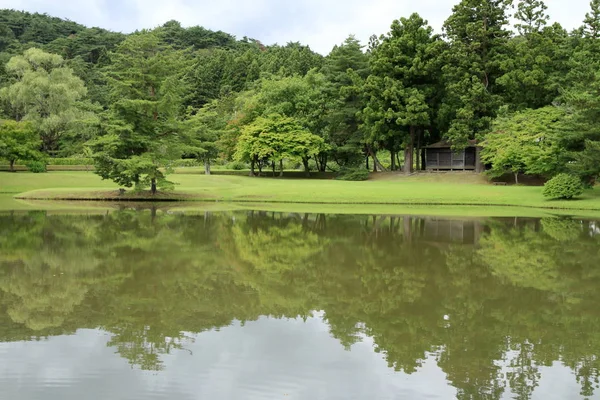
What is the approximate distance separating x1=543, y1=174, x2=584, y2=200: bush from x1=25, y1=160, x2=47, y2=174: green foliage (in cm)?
3830

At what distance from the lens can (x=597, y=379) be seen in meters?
7.22

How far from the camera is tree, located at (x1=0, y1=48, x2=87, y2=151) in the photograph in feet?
181

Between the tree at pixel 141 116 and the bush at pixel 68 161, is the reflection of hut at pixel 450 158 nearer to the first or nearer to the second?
the tree at pixel 141 116

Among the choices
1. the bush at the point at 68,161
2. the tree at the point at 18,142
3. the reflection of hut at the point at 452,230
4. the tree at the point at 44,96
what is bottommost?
the reflection of hut at the point at 452,230

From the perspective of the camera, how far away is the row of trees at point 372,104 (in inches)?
1416

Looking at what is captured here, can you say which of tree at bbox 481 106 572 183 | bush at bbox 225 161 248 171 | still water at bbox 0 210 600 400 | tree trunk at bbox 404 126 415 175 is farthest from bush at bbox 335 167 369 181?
still water at bbox 0 210 600 400

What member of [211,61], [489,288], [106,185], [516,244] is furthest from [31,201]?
[211,61]

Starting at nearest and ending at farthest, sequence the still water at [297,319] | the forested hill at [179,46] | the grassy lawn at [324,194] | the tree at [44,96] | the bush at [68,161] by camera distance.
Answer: the still water at [297,319] < the grassy lawn at [324,194] < the bush at [68,161] < the tree at [44,96] < the forested hill at [179,46]

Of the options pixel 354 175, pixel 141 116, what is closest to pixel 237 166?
pixel 354 175

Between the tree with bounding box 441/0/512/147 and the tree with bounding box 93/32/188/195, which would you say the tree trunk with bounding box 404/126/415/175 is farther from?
the tree with bounding box 93/32/188/195

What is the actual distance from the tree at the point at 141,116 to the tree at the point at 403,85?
19.0m

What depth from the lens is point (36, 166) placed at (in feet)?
159

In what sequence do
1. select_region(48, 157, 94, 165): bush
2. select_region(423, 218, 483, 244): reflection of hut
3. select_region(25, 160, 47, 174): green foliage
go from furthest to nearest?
select_region(48, 157, 94, 165): bush
select_region(25, 160, 47, 174): green foliage
select_region(423, 218, 483, 244): reflection of hut

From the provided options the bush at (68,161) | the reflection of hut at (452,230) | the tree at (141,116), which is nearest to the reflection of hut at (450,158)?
the tree at (141,116)
